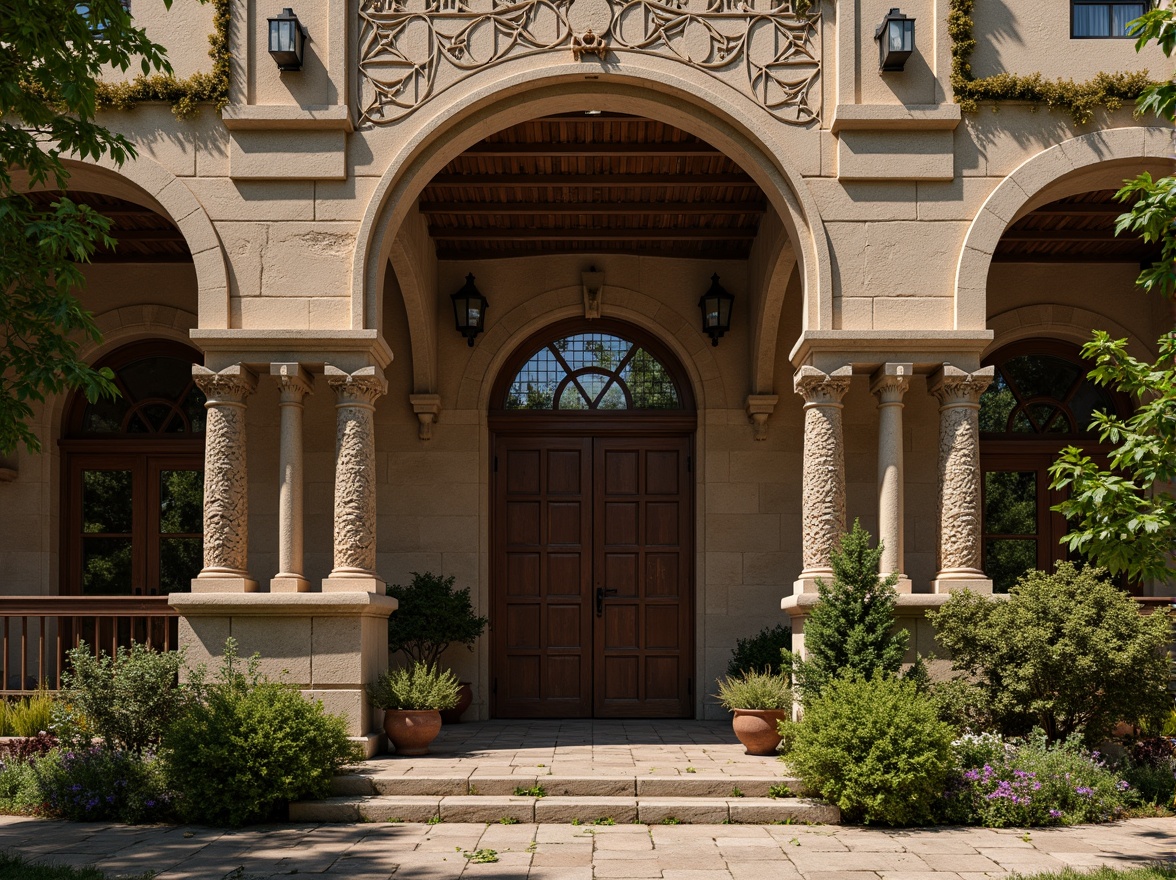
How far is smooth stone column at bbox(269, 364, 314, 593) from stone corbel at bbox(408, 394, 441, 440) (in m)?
2.91

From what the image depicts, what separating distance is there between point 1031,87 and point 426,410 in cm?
659

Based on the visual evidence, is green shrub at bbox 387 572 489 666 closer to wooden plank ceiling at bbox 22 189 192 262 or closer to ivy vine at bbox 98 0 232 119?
wooden plank ceiling at bbox 22 189 192 262

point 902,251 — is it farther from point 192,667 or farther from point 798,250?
point 192,667

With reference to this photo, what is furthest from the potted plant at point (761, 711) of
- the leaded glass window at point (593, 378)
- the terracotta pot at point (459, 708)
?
the leaded glass window at point (593, 378)

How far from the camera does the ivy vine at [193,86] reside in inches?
372

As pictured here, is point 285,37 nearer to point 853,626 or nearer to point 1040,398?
point 853,626

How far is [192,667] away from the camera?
899cm

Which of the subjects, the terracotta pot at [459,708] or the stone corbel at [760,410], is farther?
Answer: the stone corbel at [760,410]

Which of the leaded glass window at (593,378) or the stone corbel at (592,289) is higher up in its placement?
the stone corbel at (592,289)

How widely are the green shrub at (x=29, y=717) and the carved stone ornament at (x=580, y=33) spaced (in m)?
5.26

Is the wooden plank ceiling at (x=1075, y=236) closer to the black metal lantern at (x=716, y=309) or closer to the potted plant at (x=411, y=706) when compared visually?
the black metal lantern at (x=716, y=309)

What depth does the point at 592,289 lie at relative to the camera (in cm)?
1280

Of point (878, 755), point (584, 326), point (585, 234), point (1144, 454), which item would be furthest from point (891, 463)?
point (584, 326)

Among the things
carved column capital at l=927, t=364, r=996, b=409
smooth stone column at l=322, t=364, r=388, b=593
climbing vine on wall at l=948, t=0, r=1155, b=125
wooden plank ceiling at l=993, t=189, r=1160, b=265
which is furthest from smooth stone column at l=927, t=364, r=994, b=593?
smooth stone column at l=322, t=364, r=388, b=593
